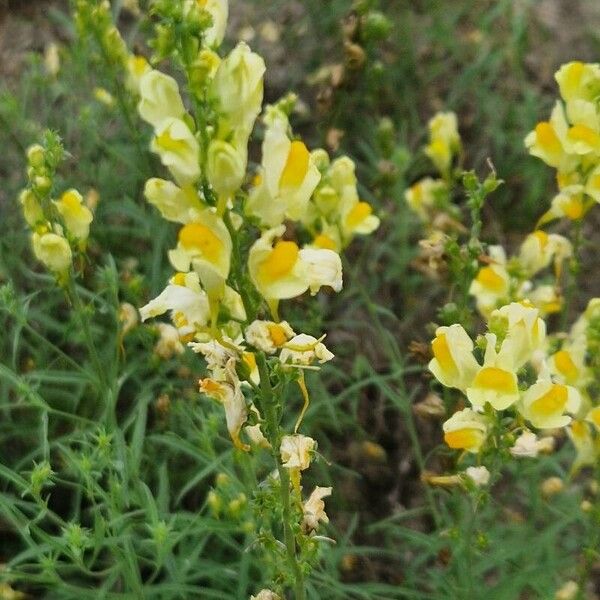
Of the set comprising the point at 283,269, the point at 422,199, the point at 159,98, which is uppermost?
the point at 159,98

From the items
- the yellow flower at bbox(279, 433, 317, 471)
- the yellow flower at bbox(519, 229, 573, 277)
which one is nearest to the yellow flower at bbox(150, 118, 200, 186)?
the yellow flower at bbox(279, 433, 317, 471)

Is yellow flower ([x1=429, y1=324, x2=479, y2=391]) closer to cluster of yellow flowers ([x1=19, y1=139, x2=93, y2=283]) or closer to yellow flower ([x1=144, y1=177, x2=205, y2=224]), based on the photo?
yellow flower ([x1=144, y1=177, x2=205, y2=224])

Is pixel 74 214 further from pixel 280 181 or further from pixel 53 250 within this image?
pixel 280 181

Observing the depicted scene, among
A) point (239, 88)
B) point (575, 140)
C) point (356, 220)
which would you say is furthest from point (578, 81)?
point (239, 88)

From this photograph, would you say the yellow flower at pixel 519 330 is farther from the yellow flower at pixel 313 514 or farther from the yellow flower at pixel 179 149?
the yellow flower at pixel 179 149

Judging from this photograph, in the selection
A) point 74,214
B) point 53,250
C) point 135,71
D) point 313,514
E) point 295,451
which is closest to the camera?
point 295,451

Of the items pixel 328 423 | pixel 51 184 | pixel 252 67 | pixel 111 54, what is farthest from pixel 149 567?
pixel 252 67
